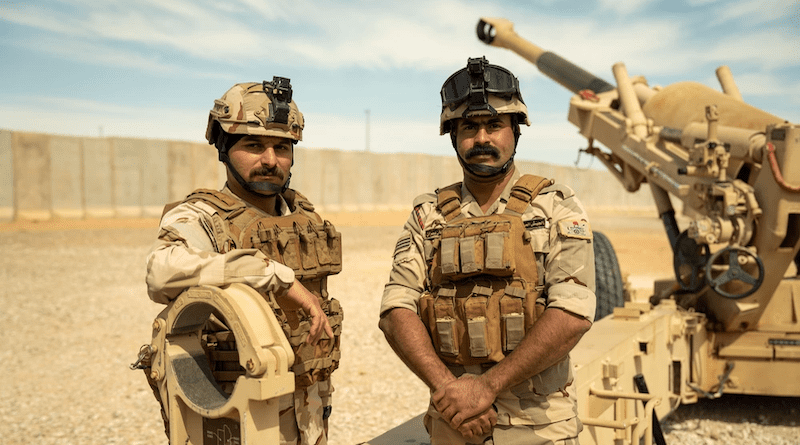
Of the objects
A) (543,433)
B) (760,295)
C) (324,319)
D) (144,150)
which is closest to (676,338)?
(760,295)

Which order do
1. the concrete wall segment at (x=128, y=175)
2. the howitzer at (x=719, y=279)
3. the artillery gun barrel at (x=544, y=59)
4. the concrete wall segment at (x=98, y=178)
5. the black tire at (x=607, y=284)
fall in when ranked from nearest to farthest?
the howitzer at (x=719, y=279)
the black tire at (x=607, y=284)
the artillery gun barrel at (x=544, y=59)
the concrete wall segment at (x=98, y=178)
the concrete wall segment at (x=128, y=175)

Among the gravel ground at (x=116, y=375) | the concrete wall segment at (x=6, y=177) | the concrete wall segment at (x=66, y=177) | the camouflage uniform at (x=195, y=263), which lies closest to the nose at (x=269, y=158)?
the camouflage uniform at (x=195, y=263)

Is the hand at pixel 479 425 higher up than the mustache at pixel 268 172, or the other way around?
the mustache at pixel 268 172

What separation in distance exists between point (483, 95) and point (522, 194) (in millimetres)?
349

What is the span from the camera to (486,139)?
217 centimetres

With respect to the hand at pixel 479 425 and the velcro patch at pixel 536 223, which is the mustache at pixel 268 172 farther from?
the hand at pixel 479 425

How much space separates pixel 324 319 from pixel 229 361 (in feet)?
1.28

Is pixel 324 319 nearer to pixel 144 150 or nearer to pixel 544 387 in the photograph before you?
pixel 544 387

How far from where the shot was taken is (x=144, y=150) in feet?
68.5

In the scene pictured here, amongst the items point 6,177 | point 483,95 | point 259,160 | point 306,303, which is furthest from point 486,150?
point 6,177

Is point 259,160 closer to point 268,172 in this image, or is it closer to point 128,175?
point 268,172

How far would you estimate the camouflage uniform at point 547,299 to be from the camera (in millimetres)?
2053

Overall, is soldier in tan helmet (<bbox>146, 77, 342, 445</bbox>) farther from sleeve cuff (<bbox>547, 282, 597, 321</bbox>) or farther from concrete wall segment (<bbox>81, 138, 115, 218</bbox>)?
concrete wall segment (<bbox>81, 138, 115, 218</bbox>)

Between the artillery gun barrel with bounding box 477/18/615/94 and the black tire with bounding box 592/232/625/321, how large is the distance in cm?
197
